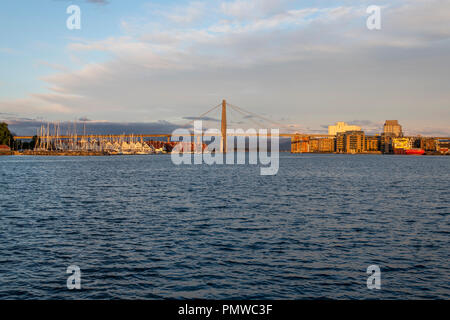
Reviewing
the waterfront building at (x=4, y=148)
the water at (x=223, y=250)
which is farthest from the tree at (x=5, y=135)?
the water at (x=223, y=250)

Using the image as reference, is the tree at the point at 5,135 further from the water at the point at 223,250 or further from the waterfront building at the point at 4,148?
the water at the point at 223,250

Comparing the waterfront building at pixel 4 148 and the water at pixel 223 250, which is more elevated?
the waterfront building at pixel 4 148

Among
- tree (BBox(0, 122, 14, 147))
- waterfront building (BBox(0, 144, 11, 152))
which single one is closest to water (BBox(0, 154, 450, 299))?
waterfront building (BBox(0, 144, 11, 152))

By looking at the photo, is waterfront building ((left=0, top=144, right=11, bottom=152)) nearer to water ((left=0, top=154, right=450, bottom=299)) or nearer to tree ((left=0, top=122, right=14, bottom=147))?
tree ((left=0, top=122, right=14, bottom=147))

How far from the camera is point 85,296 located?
27.5 feet

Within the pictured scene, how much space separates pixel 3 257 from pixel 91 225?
200 inches

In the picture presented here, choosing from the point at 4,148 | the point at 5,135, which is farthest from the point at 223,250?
the point at 5,135

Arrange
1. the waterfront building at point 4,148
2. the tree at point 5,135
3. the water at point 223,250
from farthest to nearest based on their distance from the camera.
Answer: the tree at point 5,135 → the waterfront building at point 4,148 → the water at point 223,250

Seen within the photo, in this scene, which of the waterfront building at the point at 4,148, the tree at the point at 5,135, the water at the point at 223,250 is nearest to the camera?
the water at the point at 223,250

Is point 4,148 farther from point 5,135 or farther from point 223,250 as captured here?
point 223,250

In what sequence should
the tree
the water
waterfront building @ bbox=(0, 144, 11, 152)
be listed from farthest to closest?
the tree → waterfront building @ bbox=(0, 144, 11, 152) → the water

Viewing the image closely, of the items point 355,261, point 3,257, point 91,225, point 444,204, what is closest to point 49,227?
point 91,225

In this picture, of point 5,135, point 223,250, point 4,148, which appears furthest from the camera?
point 5,135
